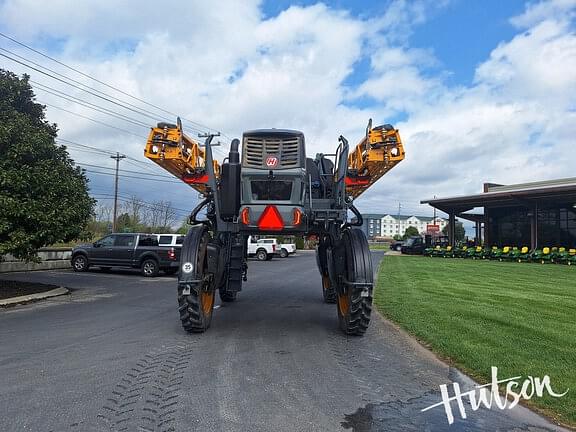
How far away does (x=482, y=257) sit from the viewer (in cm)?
3891

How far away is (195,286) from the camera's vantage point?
7590 mm

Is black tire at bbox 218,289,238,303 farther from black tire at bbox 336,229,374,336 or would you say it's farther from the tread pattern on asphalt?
the tread pattern on asphalt

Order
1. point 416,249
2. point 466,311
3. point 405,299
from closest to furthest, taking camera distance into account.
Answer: point 466,311
point 405,299
point 416,249

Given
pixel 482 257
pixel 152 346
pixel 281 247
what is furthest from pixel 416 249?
pixel 152 346

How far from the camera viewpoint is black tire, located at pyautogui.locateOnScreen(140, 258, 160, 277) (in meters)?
20.1

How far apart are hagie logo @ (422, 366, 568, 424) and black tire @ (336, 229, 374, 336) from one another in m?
2.24

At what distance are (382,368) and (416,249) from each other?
147 feet

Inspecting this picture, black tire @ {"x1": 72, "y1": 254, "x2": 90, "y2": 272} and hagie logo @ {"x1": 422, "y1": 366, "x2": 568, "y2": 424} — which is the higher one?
black tire @ {"x1": 72, "y1": 254, "x2": 90, "y2": 272}

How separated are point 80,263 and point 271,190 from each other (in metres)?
16.6

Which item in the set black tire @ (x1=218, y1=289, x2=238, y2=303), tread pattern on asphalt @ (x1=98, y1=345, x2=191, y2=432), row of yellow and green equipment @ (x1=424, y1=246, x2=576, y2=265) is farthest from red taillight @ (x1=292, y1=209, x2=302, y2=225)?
row of yellow and green equipment @ (x1=424, y1=246, x2=576, y2=265)

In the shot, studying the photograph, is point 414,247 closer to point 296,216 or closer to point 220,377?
point 296,216

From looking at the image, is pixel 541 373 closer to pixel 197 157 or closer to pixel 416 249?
pixel 197 157

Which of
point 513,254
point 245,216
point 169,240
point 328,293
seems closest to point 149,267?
point 169,240

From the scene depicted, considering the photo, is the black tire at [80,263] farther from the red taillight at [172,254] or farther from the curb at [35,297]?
the curb at [35,297]
